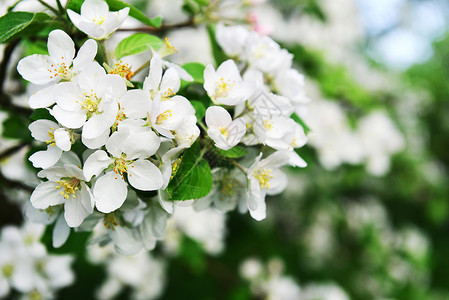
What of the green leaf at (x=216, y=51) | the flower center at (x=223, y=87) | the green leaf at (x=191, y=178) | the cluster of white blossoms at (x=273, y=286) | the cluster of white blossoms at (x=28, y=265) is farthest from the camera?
the cluster of white blossoms at (x=273, y=286)

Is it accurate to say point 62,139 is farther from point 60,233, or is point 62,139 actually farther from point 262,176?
point 262,176

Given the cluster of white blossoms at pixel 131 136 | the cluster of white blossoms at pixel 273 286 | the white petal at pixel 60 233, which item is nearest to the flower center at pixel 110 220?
the cluster of white blossoms at pixel 131 136

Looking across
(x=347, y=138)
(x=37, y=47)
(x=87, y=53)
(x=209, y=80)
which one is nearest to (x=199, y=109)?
(x=209, y=80)

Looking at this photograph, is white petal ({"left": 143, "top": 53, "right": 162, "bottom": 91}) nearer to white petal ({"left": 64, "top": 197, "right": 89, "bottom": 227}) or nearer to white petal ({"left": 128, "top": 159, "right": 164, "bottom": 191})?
white petal ({"left": 128, "top": 159, "right": 164, "bottom": 191})

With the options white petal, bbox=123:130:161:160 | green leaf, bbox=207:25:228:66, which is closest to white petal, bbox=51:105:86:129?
white petal, bbox=123:130:161:160

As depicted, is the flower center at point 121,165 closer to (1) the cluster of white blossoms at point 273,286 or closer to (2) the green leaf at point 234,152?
(2) the green leaf at point 234,152
